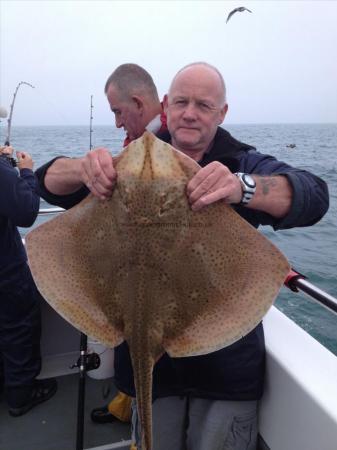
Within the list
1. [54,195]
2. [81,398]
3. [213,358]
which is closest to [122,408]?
[81,398]

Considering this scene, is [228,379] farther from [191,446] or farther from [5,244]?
[5,244]

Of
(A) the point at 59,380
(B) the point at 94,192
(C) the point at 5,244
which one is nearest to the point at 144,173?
(B) the point at 94,192

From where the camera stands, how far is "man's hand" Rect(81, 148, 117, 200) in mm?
1775

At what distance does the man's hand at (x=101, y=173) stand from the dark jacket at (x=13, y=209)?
138 cm

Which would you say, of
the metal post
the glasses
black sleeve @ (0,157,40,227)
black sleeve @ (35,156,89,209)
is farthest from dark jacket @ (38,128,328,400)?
black sleeve @ (0,157,40,227)

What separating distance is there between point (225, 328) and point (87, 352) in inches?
68.4

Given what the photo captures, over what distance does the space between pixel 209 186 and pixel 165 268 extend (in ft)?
1.34

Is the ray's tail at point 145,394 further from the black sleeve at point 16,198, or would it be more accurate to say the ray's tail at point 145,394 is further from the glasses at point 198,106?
the black sleeve at point 16,198

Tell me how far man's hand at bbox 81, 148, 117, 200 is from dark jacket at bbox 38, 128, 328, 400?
2.07 ft

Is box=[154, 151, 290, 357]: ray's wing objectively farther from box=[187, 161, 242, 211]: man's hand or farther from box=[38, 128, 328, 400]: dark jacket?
box=[38, 128, 328, 400]: dark jacket

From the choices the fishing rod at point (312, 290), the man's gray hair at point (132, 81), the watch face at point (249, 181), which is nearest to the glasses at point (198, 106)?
the watch face at point (249, 181)

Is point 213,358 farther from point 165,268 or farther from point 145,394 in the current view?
point 165,268

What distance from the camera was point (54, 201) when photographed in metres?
2.46

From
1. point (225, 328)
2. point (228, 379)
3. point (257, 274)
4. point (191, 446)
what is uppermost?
point (257, 274)
